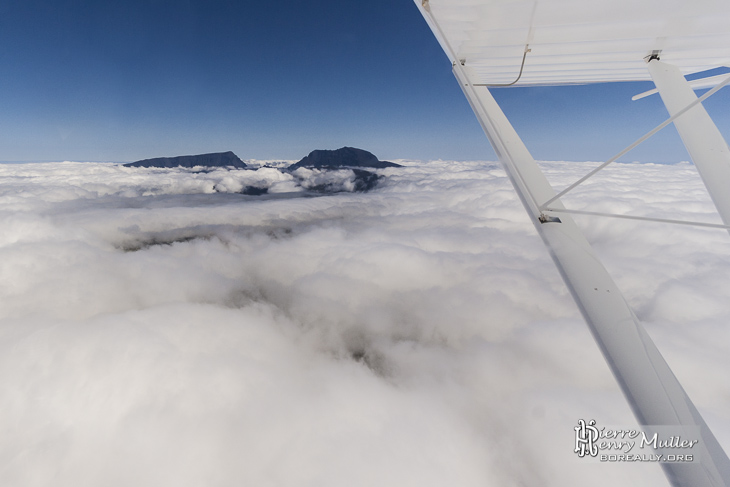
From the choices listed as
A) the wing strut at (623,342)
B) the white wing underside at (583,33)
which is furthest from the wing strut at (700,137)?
the wing strut at (623,342)

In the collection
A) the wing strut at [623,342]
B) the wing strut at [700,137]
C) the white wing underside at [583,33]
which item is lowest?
the wing strut at [623,342]

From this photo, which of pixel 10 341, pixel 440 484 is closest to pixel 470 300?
pixel 440 484

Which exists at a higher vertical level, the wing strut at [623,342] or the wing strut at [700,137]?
the wing strut at [700,137]

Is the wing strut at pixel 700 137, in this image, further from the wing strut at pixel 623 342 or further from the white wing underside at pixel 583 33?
the wing strut at pixel 623 342

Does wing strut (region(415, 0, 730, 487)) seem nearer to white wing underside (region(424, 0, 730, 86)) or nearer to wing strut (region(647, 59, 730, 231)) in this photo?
white wing underside (region(424, 0, 730, 86))

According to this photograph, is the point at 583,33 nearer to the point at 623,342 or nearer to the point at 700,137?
the point at 700,137

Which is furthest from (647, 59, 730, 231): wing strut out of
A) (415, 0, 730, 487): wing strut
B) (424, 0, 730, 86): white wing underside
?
(415, 0, 730, 487): wing strut
